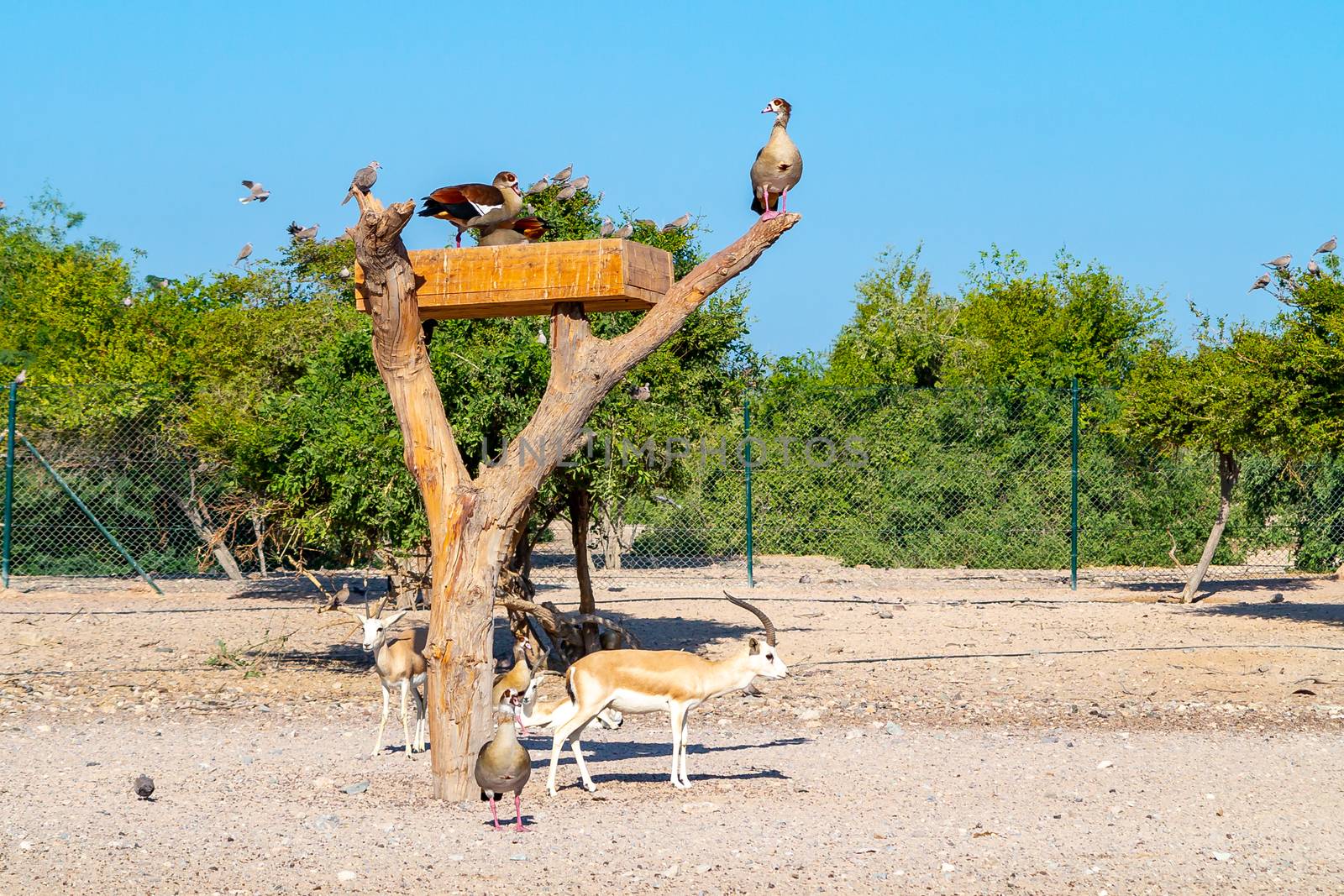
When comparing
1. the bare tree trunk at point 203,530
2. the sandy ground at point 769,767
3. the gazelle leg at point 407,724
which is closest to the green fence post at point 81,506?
the sandy ground at point 769,767

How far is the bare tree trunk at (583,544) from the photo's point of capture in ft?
41.0

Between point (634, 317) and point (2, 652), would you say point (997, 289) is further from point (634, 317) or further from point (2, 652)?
point (2, 652)

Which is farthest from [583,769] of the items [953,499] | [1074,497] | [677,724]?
[953,499]

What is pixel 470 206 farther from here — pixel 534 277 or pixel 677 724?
pixel 677 724

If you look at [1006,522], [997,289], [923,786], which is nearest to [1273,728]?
[923,786]

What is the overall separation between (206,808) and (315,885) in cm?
186

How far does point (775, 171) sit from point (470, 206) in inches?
73.1

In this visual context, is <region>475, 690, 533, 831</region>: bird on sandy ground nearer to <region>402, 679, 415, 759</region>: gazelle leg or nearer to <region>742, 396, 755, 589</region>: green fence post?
<region>402, 679, 415, 759</region>: gazelle leg

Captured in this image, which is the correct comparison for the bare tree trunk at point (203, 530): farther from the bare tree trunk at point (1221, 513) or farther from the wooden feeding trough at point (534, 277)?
the bare tree trunk at point (1221, 513)

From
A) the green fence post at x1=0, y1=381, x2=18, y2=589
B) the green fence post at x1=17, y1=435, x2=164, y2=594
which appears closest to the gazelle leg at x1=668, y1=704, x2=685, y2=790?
the green fence post at x1=17, y1=435, x2=164, y2=594

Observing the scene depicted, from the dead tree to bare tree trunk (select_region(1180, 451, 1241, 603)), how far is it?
39.7 ft

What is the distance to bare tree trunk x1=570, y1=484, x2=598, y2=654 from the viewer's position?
1251 centimetres

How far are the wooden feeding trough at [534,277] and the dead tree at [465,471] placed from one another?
0.97ft

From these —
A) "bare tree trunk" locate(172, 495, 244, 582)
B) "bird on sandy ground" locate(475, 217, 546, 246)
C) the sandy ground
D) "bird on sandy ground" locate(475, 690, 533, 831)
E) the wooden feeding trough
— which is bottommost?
the sandy ground
